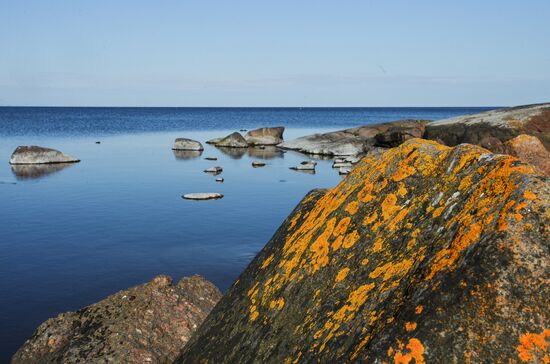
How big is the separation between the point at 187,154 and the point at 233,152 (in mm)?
5938

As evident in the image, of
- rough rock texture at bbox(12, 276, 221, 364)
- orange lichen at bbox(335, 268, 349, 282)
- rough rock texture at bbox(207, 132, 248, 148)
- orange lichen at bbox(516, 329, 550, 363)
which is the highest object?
orange lichen at bbox(516, 329, 550, 363)

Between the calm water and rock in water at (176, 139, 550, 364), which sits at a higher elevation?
rock in water at (176, 139, 550, 364)

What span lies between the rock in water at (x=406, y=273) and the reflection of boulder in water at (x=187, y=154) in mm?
50196

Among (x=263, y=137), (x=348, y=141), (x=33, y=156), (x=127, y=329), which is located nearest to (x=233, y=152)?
(x=263, y=137)

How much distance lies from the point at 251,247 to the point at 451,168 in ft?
52.4

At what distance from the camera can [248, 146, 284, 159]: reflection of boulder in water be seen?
2188 inches

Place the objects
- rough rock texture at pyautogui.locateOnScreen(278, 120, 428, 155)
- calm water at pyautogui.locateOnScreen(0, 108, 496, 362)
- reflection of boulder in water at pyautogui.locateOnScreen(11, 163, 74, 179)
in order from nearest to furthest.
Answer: calm water at pyautogui.locateOnScreen(0, 108, 496, 362)
reflection of boulder in water at pyautogui.locateOnScreen(11, 163, 74, 179)
rough rock texture at pyautogui.locateOnScreen(278, 120, 428, 155)

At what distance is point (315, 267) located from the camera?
15.4 ft

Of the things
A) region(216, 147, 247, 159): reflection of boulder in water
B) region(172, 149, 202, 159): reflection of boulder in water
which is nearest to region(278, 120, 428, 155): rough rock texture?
region(216, 147, 247, 159): reflection of boulder in water

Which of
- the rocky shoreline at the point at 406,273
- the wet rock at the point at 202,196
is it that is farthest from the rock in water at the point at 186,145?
the rocky shoreline at the point at 406,273

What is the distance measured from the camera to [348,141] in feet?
190

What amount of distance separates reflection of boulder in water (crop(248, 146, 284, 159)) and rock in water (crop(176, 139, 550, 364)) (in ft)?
162

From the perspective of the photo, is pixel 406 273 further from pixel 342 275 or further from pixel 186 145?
pixel 186 145

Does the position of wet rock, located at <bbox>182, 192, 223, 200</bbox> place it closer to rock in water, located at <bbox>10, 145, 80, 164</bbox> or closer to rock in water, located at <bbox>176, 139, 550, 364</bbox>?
rock in water, located at <bbox>10, 145, 80, 164</bbox>
